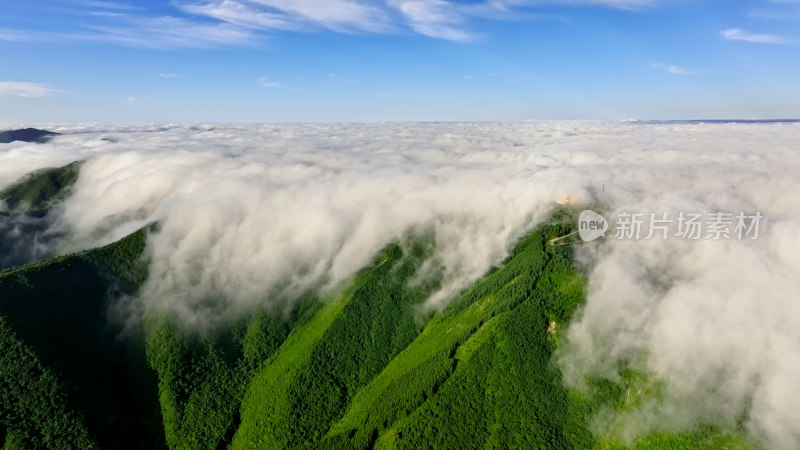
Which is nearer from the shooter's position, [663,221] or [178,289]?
[663,221]

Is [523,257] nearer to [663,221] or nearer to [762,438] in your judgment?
[663,221]

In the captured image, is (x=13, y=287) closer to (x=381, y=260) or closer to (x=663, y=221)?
(x=381, y=260)

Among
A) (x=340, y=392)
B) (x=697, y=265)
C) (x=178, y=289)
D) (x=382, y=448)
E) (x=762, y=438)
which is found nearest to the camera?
(x=762, y=438)

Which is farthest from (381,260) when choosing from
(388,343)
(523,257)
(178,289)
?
(178,289)

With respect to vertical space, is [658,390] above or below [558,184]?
below

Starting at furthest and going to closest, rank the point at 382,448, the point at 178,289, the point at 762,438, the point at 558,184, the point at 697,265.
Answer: the point at 558,184 → the point at 178,289 → the point at 697,265 → the point at 382,448 → the point at 762,438

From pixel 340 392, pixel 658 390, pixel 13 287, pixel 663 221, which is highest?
pixel 663 221
